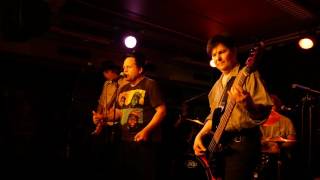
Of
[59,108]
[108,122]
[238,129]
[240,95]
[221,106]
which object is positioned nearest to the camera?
[240,95]

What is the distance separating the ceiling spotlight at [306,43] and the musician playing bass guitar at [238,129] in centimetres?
348

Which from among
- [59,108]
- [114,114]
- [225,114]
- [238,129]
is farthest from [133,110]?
[59,108]

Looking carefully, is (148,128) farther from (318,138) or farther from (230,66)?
(318,138)

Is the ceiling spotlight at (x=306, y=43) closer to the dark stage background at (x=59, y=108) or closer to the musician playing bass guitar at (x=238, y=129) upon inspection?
the dark stage background at (x=59, y=108)

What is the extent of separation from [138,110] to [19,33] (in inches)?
68.0

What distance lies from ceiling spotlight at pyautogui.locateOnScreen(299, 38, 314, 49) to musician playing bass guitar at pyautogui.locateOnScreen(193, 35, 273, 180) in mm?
3475

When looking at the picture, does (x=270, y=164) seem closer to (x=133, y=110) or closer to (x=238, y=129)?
(x=133, y=110)

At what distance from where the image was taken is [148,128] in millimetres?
3217

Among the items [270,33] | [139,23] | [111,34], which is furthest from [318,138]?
[111,34]

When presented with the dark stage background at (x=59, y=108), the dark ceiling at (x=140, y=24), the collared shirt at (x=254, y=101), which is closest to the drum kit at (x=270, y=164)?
the dark stage background at (x=59, y=108)

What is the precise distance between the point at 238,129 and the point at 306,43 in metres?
3.88

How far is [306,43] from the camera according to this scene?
207 inches

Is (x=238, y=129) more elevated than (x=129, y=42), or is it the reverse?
(x=129, y=42)

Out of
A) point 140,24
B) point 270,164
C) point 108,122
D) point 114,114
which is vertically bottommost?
point 270,164
